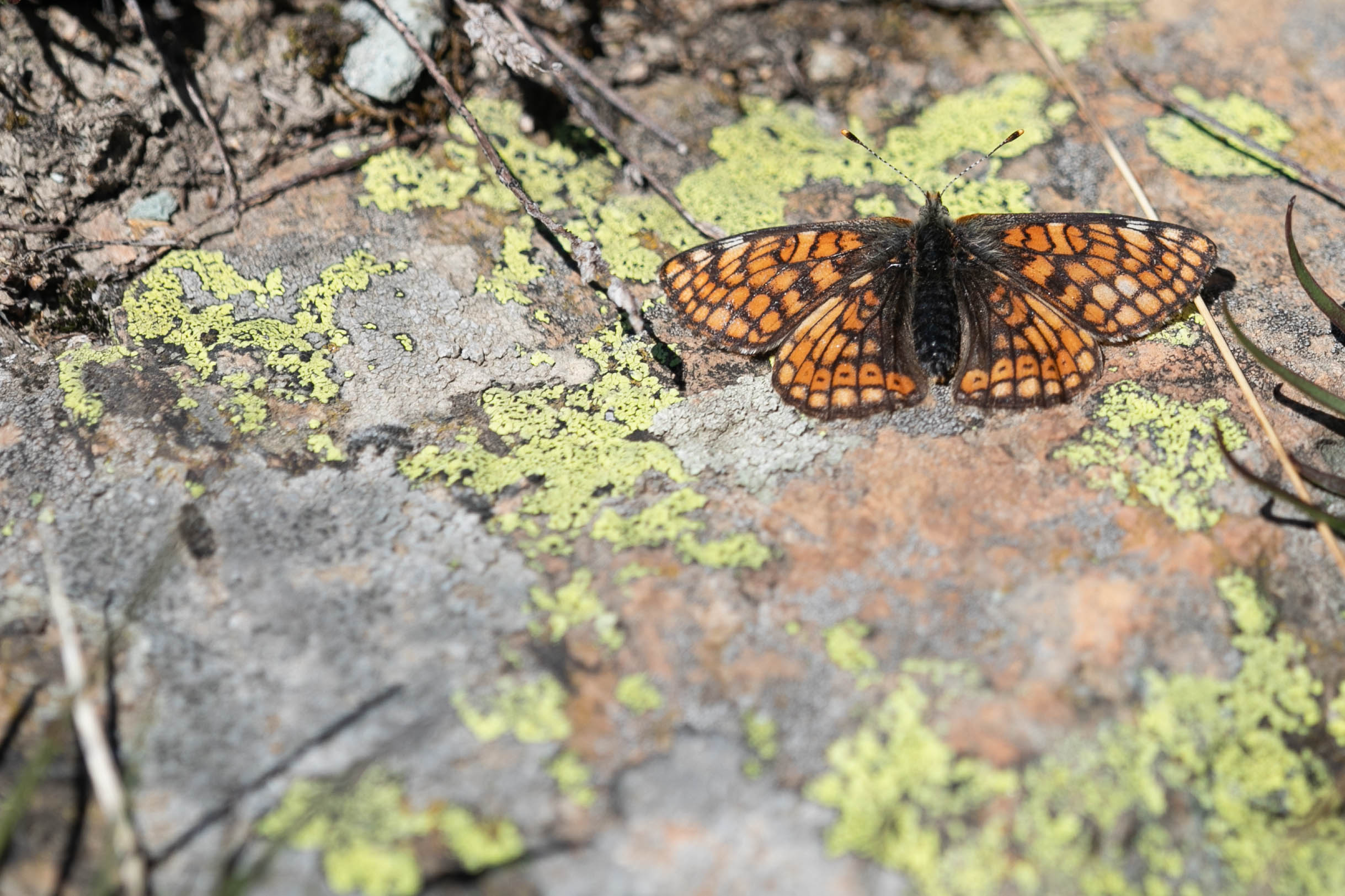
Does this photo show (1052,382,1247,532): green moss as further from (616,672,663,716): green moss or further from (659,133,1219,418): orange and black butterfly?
(616,672,663,716): green moss

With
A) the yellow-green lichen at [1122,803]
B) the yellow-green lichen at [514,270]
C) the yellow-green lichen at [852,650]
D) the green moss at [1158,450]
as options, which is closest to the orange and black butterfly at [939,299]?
the green moss at [1158,450]

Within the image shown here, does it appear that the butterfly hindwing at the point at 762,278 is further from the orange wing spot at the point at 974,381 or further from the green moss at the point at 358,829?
the green moss at the point at 358,829

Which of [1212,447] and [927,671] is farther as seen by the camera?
[1212,447]

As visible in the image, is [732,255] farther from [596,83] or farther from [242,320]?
[242,320]

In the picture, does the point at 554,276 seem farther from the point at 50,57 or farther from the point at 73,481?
the point at 50,57

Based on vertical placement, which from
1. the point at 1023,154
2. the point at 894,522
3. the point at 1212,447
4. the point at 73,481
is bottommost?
the point at 1212,447

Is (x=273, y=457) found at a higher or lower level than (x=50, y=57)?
lower

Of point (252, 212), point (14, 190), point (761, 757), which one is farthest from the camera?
point (252, 212)

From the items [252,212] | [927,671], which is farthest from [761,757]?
[252,212]
